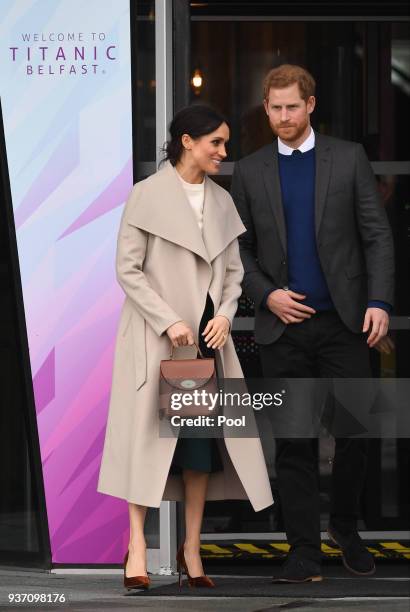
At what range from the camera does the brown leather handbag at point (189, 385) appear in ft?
20.4

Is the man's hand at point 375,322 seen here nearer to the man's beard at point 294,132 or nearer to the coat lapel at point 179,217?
the coat lapel at point 179,217

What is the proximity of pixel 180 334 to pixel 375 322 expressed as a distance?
0.89 meters

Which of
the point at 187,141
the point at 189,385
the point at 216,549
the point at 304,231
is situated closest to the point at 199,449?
the point at 189,385

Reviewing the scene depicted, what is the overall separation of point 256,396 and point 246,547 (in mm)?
995

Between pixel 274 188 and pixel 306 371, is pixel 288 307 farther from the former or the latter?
pixel 274 188

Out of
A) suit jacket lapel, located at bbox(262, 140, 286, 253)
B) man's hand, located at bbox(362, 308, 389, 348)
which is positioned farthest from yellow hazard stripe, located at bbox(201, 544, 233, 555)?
suit jacket lapel, located at bbox(262, 140, 286, 253)

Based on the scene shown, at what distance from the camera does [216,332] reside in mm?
6418

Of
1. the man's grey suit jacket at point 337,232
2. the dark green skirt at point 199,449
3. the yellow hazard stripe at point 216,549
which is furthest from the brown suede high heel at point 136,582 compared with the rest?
the yellow hazard stripe at point 216,549

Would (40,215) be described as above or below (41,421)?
above

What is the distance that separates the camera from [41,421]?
24.5ft

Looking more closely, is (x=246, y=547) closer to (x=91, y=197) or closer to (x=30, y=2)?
(x=91, y=197)

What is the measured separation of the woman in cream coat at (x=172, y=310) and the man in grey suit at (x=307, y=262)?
24 cm

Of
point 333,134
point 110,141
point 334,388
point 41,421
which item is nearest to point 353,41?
point 333,134

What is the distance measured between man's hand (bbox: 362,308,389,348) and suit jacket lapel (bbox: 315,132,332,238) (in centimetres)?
41
